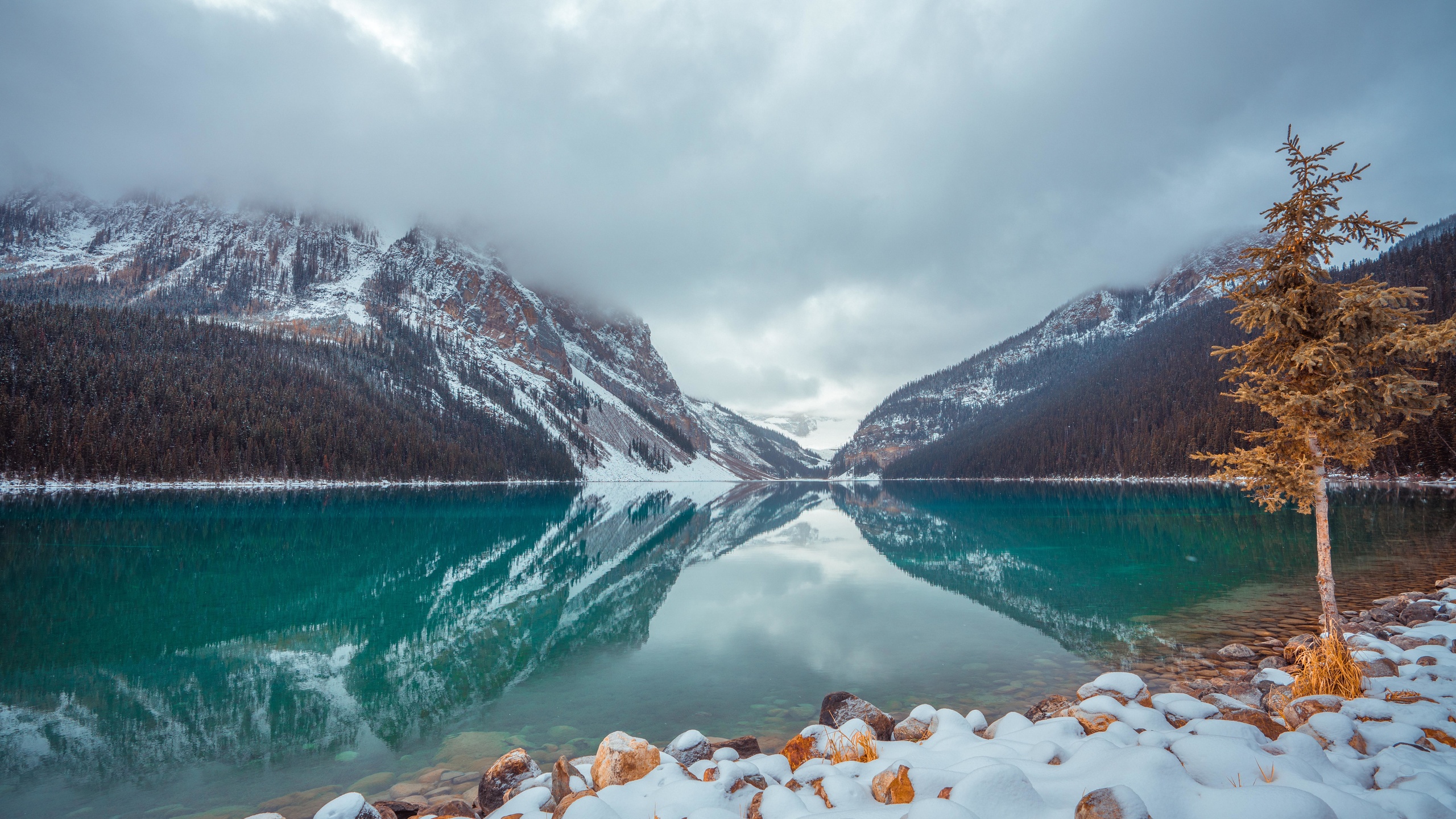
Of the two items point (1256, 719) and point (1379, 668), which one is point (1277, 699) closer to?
point (1379, 668)

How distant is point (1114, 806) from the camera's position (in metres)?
3.64

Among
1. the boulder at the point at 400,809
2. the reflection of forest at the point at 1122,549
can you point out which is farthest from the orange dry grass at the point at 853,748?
the reflection of forest at the point at 1122,549

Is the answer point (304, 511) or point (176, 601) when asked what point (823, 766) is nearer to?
point (176, 601)

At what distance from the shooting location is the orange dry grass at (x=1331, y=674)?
24.3 feet

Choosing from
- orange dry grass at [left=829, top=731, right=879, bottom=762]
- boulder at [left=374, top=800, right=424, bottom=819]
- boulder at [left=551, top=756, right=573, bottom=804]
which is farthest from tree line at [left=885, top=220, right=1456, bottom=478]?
boulder at [left=374, top=800, right=424, bottom=819]

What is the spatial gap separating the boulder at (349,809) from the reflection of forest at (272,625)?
445 centimetres

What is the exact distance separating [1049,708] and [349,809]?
29.7 feet

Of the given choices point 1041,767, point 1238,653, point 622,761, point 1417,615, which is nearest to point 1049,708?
point 1041,767

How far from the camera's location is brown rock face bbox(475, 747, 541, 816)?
267 inches

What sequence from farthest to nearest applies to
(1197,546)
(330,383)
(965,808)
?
(330,383) < (1197,546) < (965,808)

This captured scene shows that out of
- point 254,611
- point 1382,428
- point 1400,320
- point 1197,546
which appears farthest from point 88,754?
point 1382,428

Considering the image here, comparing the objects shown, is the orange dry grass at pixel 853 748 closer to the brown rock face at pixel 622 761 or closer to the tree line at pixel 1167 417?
the brown rock face at pixel 622 761

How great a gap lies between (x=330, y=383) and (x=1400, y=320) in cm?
13213

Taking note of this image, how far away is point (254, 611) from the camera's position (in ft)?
56.5
